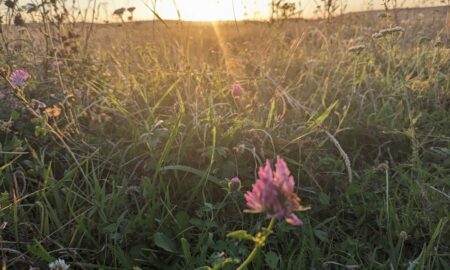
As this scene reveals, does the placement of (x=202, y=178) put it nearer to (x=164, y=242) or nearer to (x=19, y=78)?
(x=164, y=242)

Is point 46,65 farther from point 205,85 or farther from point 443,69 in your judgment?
point 443,69

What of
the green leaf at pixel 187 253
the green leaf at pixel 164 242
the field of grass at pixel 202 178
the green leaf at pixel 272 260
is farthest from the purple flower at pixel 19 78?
the green leaf at pixel 272 260

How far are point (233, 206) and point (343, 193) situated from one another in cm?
45

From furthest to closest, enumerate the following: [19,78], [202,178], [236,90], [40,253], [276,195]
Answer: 1. [236,90]
2. [19,78]
3. [202,178]
4. [40,253]
5. [276,195]

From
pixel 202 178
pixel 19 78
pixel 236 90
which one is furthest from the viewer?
pixel 236 90

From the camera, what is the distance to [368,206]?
1.78 metres

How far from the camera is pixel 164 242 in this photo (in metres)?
1.52

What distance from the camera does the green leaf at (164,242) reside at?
1.50m

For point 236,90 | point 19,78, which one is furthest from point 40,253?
point 236,90

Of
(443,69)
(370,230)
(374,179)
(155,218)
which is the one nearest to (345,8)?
(443,69)

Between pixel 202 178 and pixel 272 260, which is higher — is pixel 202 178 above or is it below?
above

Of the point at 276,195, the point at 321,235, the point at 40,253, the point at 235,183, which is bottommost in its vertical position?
the point at 321,235

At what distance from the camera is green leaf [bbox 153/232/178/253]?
4.92 ft

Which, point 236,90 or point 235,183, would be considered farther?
point 236,90
